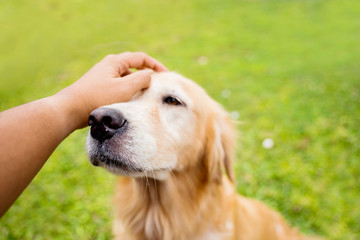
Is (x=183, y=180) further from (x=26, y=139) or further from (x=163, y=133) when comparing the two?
(x=26, y=139)

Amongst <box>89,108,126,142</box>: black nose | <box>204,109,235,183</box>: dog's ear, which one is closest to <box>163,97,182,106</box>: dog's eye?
<box>204,109,235,183</box>: dog's ear

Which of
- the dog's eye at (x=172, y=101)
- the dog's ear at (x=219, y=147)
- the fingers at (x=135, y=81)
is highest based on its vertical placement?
the fingers at (x=135, y=81)

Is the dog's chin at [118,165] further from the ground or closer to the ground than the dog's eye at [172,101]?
closer to the ground

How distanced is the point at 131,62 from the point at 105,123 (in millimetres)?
685

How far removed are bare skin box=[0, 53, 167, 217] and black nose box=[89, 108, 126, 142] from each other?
0.67ft

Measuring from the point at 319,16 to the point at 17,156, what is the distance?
1023 cm

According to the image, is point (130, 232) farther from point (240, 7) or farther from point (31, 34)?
point (240, 7)

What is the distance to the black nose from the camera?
1.55 meters

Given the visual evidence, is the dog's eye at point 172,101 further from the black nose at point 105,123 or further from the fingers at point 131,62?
the black nose at point 105,123


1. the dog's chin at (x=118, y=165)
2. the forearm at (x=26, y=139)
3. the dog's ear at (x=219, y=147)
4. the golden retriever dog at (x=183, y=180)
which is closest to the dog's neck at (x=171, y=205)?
the golden retriever dog at (x=183, y=180)

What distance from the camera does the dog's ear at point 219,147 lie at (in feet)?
7.47

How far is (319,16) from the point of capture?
905 cm

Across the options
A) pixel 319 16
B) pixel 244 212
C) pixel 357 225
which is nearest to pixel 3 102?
pixel 244 212

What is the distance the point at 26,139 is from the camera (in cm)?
140
